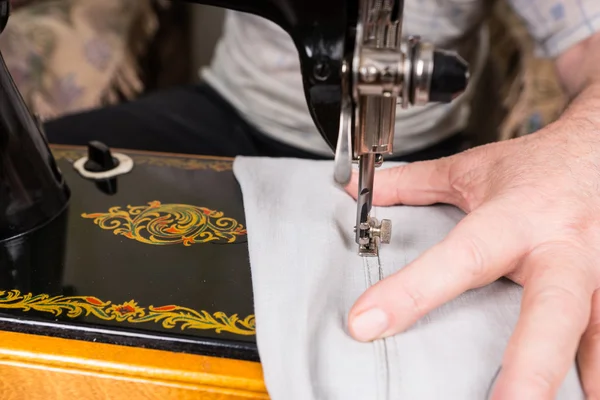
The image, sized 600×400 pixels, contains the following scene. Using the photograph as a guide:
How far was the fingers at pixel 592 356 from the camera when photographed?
0.48 meters

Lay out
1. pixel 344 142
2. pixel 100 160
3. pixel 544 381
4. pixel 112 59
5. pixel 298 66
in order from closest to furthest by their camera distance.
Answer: pixel 544 381
pixel 344 142
pixel 100 160
pixel 298 66
pixel 112 59

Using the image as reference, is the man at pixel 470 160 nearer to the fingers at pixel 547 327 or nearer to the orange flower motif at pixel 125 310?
the fingers at pixel 547 327

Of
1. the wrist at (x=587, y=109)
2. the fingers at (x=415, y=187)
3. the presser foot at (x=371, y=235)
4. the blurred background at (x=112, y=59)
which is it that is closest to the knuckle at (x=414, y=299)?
the presser foot at (x=371, y=235)

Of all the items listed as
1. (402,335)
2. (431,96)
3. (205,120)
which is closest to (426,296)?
(402,335)

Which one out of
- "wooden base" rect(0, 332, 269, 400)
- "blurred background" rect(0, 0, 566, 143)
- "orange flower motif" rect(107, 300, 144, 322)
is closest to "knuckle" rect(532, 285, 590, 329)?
"wooden base" rect(0, 332, 269, 400)

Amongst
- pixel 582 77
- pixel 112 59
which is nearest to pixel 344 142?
pixel 582 77

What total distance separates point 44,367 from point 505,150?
50 cm

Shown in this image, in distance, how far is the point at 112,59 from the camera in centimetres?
163

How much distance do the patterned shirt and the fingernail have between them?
61cm

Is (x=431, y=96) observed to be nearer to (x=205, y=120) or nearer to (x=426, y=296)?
(x=426, y=296)

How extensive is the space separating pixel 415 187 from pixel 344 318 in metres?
0.22

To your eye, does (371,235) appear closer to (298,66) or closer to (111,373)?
(111,373)

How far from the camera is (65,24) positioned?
5.13ft

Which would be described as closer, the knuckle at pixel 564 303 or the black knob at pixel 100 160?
the knuckle at pixel 564 303
